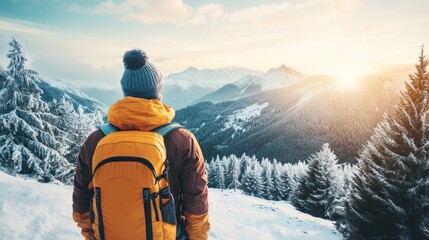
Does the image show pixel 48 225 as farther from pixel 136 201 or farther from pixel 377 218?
pixel 377 218

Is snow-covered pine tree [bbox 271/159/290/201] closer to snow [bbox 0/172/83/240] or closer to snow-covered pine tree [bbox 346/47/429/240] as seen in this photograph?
snow-covered pine tree [bbox 346/47/429/240]

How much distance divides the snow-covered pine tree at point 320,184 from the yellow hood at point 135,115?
30.1 metres

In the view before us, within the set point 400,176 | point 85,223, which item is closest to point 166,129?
point 85,223

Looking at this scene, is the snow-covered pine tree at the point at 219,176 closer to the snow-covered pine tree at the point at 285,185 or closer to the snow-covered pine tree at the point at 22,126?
the snow-covered pine tree at the point at 285,185

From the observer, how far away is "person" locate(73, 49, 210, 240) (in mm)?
2846

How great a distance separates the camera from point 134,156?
261 centimetres

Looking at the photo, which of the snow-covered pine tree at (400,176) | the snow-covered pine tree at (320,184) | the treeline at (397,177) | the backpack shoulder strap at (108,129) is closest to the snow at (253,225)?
the treeline at (397,177)

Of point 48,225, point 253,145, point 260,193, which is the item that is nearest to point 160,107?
point 48,225

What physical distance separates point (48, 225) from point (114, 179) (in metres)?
5.73

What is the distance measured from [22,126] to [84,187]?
18.5 meters

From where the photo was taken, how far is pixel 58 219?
7.50m

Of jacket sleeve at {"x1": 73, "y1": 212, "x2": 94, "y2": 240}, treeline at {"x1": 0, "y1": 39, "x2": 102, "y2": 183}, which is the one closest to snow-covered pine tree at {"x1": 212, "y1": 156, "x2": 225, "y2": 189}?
treeline at {"x1": 0, "y1": 39, "x2": 102, "y2": 183}

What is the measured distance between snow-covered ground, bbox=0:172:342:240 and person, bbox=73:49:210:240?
463cm

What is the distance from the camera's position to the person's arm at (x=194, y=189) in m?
2.97
